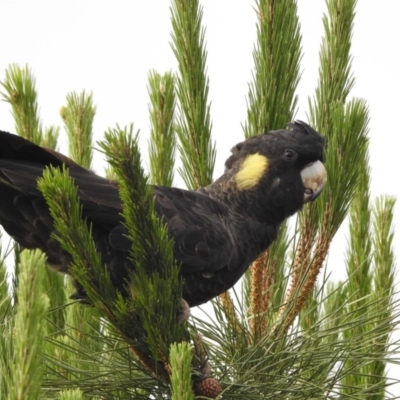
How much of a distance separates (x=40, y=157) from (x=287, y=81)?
40.9 inches

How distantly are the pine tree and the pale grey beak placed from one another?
0.22ft

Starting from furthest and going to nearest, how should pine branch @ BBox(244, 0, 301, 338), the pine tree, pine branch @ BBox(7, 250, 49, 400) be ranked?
pine branch @ BBox(244, 0, 301, 338) → the pine tree → pine branch @ BBox(7, 250, 49, 400)

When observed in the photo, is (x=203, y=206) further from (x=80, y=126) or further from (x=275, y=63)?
(x=80, y=126)

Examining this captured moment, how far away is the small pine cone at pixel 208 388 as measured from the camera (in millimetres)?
2844

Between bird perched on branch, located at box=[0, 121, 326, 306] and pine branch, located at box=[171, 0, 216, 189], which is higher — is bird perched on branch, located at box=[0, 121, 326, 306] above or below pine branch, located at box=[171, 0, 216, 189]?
below

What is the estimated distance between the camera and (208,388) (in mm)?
2850

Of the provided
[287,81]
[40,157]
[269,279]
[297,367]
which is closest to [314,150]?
[287,81]

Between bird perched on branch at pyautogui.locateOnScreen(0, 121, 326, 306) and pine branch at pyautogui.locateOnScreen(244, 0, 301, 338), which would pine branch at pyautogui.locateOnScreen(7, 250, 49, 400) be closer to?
bird perched on branch at pyautogui.locateOnScreen(0, 121, 326, 306)

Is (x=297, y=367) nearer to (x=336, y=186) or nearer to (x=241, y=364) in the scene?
(x=241, y=364)

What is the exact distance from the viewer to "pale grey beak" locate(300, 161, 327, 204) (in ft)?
11.7

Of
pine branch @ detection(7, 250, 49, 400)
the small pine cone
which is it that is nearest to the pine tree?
the small pine cone

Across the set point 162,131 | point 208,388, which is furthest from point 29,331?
point 162,131

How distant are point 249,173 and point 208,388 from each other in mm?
1247

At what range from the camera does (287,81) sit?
3.55 metres
